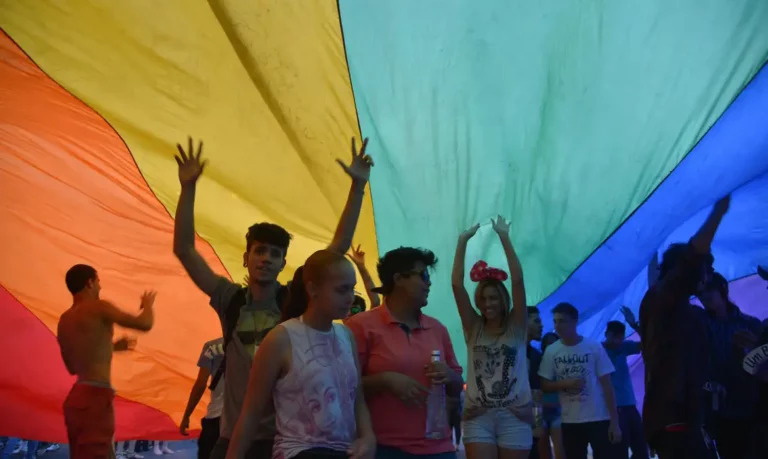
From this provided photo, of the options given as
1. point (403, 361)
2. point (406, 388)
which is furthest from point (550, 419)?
point (406, 388)

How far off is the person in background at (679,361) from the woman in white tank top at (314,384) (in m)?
1.04

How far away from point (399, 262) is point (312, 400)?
79 cm

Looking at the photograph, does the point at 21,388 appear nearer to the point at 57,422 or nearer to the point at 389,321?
the point at 57,422

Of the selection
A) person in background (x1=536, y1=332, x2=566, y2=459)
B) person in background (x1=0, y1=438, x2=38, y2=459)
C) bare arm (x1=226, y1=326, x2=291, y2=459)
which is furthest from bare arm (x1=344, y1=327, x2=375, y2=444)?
person in background (x1=0, y1=438, x2=38, y2=459)

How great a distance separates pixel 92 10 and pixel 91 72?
315 millimetres

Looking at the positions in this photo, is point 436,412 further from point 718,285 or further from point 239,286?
point 718,285

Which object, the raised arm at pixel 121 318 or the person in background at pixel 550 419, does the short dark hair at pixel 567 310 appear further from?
the raised arm at pixel 121 318

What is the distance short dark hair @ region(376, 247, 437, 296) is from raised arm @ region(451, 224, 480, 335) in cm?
45

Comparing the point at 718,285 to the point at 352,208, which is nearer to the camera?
the point at 352,208

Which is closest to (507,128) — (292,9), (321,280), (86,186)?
(292,9)

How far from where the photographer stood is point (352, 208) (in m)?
2.25

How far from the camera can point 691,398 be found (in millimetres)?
2248

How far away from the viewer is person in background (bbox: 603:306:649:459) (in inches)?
181

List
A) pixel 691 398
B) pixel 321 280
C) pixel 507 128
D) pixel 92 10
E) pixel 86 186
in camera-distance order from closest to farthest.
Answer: pixel 321 280 < pixel 691 398 < pixel 92 10 < pixel 507 128 < pixel 86 186
